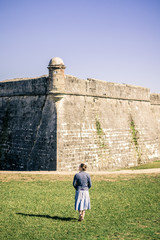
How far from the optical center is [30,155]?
622 inches

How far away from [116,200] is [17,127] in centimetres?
976

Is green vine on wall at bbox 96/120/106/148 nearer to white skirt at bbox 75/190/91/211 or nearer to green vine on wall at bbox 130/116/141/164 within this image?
green vine on wall at bbox 130/116/141/164

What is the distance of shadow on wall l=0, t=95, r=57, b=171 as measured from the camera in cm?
1505

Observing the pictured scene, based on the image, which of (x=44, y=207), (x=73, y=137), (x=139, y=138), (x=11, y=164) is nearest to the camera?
(x=44, y=207)

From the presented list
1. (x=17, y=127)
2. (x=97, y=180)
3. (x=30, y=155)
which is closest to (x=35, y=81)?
(x=17, y=127)

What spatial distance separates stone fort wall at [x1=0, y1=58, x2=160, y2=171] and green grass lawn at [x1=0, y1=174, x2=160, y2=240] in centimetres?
339

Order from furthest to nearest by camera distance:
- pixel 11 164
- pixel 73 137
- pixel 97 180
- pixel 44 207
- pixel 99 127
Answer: pixel 99 127 → pixel 11 164 → pixel 73 137 → pixel 97 180 → pixel 44 207

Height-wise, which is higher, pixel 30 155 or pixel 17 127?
pixel 17 127

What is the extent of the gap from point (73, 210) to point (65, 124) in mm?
7700

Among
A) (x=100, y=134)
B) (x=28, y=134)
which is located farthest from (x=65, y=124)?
(x=100, y=134)

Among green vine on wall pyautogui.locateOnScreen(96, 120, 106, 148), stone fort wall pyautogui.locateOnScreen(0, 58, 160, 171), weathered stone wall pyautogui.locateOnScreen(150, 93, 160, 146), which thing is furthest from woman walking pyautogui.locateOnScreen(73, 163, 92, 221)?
weathered stone wall pyautogui.locateOnScreen(150, 93, 160, 146)

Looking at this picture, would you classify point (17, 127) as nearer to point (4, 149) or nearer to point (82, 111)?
point (4, 149)

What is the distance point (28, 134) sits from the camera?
53.5 feet

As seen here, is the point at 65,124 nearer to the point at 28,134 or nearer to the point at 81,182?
the point at 28,134
